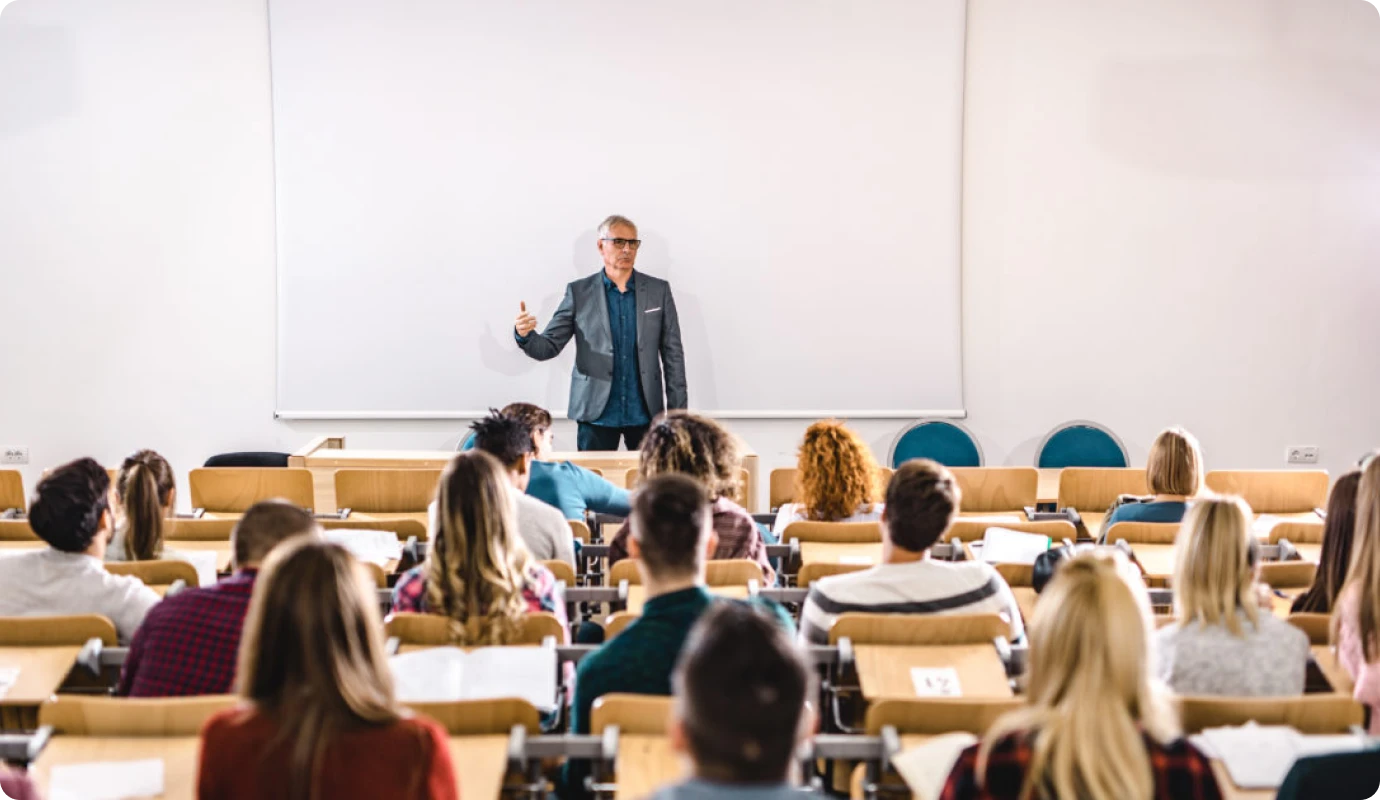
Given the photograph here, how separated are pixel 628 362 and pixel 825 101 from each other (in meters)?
1.92

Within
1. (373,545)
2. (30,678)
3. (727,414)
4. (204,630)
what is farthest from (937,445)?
(30,678)

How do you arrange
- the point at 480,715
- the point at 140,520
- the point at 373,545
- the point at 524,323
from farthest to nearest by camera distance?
1. the point at 524,323
2. the point at 373,545
3. the point at 140,520
4. the point at 480,715

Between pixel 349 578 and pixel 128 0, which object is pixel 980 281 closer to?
pixel 128 0


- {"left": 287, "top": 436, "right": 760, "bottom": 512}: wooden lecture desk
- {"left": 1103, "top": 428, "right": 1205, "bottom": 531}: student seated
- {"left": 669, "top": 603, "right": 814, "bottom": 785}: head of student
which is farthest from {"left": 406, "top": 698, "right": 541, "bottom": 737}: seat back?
{"left": 287, "top": 436, "right": 760, "bottom": 512}: wooden lecture desk

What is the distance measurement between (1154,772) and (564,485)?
9.50ft

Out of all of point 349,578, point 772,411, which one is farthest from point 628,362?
point 349,578

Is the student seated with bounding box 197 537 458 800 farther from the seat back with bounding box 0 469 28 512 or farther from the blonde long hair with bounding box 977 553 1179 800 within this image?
the seat back with bounding box 0 469 28 512

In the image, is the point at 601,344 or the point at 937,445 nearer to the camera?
the point at 601,344

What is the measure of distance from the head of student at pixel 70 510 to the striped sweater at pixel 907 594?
6.41ft

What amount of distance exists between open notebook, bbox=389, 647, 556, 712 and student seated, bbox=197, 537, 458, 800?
0.75 m

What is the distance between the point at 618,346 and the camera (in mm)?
6934

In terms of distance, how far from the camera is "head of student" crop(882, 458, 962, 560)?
334cm

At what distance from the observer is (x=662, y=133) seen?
24.1 feet

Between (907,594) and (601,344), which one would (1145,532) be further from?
(601,344)
